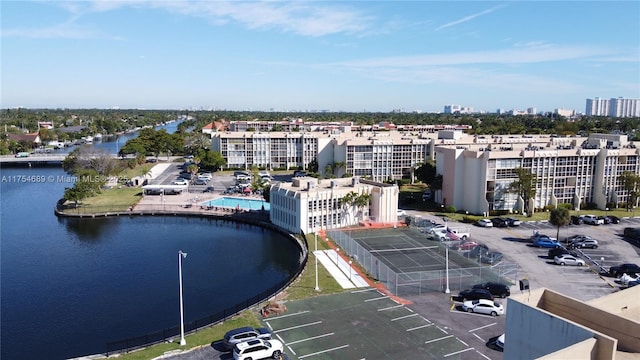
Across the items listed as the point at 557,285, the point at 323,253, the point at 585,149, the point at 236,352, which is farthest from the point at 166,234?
the point at 585,149

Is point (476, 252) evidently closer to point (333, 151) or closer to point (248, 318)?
point (248, 318)

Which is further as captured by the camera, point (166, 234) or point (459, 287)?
point (166, 234)

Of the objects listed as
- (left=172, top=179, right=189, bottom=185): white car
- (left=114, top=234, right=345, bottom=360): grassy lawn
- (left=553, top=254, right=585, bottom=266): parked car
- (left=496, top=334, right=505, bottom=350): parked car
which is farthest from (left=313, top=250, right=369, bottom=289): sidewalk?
(left=172, top=179, right=189, bottom=185): white car

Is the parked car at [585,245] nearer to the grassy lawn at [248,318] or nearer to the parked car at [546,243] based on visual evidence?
the parked car at [546,243]

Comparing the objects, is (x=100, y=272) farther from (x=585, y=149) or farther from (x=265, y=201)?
(x=585, y=149)

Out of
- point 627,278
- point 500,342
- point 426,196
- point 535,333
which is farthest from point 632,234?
point 535,333

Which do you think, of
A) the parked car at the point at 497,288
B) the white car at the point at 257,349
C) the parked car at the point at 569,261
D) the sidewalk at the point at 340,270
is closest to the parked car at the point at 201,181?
the sidewalk at the point at 340,270
